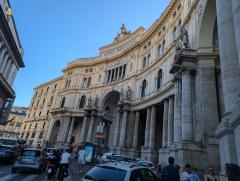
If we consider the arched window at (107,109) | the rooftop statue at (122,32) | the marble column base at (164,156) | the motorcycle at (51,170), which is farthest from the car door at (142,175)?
→ the rooftop statue at (122,32)

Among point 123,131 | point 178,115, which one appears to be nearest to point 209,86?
point 178,115

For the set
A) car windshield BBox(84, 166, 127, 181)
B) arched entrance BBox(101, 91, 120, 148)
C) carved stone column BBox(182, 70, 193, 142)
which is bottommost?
car windshield BBox(84, 166, 127, 181)

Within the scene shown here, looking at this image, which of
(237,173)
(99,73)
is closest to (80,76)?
(99,73)

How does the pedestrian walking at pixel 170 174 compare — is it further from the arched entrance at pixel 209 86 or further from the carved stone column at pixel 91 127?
the carved stone column at pixel 91 127

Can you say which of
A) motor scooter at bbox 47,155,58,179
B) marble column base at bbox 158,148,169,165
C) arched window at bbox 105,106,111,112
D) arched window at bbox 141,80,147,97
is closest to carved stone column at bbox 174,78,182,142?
marble column base at bbox 158,148,169,165

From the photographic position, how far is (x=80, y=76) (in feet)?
158

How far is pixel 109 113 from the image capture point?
42.6 meters

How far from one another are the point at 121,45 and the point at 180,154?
3367 centimetres

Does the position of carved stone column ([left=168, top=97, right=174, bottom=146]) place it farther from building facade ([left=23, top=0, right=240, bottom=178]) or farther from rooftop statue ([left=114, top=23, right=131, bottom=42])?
rooftop statue ([left=114, top=23, right=131, bottom=42])

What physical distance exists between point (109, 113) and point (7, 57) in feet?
69.7

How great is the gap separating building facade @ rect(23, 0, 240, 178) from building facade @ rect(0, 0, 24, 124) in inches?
544

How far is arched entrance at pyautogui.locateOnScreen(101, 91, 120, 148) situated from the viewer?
1628 inches

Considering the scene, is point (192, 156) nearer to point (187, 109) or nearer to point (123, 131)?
point (187, 109)

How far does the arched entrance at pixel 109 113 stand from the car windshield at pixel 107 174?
35067 millimetres
